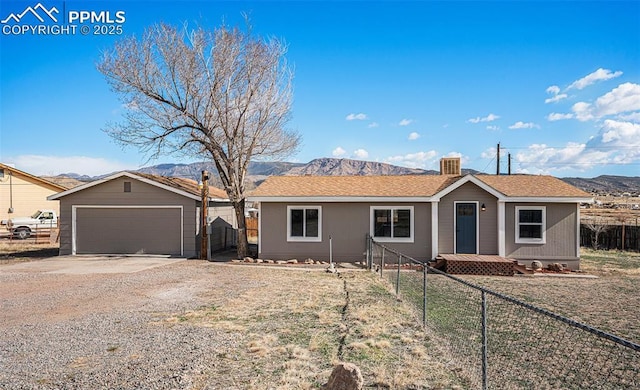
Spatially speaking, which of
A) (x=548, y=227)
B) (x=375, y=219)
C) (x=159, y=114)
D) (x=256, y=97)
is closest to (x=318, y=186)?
(x=375, y=219)

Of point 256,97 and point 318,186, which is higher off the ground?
Answer: point 256,97

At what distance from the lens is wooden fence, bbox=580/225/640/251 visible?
68.9ft

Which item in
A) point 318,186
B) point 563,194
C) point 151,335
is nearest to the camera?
point 151,335

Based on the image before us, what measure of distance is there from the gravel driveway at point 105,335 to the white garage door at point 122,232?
5.95 m

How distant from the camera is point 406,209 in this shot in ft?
53.1

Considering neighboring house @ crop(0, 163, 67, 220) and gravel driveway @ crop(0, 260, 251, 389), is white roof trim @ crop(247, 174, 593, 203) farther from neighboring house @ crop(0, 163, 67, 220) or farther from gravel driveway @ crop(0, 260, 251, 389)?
neighboring house @ crop(0, 163, 67, 220)

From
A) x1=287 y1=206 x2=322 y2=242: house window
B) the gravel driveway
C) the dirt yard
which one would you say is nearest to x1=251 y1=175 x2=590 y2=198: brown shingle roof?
x1=287 y1=206 x2=322 y2=242: house window

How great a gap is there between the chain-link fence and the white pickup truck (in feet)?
91.1

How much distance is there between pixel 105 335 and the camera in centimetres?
692

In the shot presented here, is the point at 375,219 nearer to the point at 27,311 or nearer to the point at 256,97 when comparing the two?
the point at 256,97

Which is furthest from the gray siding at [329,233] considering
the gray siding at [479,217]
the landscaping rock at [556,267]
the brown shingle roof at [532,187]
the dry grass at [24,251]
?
the dry grass at [24,251]

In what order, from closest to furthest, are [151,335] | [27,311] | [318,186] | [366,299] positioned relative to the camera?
[151,335]
[27,311]
[366,299]
[318,186]

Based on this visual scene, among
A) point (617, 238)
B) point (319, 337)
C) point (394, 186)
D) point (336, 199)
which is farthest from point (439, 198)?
A: point (617, 238)

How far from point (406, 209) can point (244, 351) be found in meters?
11.1
